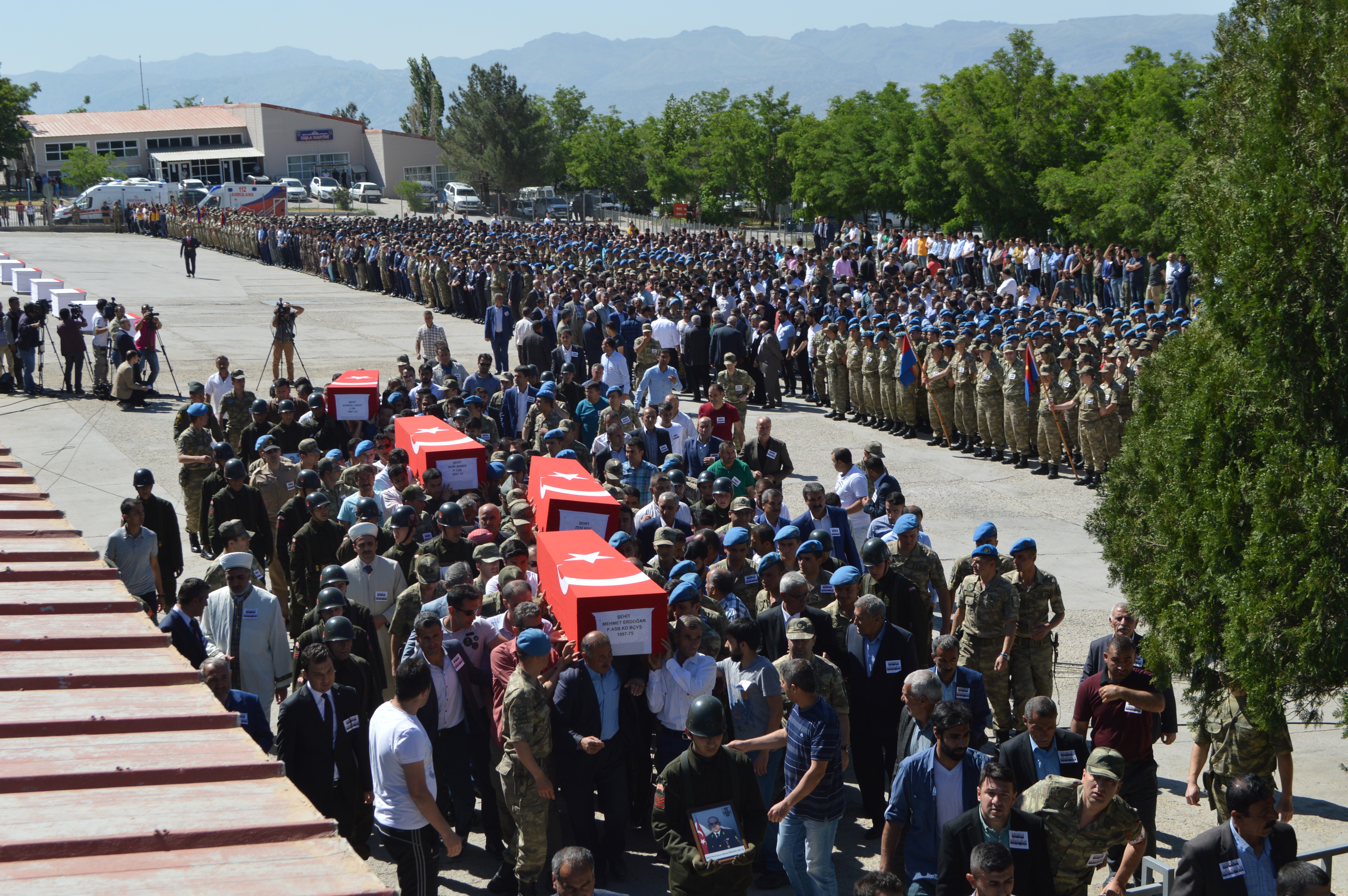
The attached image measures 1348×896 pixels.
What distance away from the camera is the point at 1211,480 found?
16.6 feet

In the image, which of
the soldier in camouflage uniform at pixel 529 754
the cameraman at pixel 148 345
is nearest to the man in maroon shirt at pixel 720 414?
the soldier in camouflage uniform at pixel 529 754

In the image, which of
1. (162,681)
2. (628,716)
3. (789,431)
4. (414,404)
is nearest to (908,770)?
(628,716)

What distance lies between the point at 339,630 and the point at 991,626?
4319 millimetres

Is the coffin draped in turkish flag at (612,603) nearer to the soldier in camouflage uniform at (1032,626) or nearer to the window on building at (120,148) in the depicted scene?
the soldier in camouflage uniform at (1032,626)

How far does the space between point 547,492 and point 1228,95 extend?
20.1 ft

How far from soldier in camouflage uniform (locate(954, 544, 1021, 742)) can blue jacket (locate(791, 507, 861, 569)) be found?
6.18 ft

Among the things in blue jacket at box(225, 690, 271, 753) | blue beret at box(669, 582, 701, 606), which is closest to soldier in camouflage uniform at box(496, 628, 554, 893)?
blue beret at box(669, 582, 701, 606)

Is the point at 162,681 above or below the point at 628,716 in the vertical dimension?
above

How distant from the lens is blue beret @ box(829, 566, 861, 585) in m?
7.98

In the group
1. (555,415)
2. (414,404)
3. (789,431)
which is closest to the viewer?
(555,415)

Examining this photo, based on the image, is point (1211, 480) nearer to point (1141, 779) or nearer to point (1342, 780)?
point (1141, 779)

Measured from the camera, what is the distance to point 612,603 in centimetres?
716

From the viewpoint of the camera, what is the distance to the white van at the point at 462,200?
251 feet

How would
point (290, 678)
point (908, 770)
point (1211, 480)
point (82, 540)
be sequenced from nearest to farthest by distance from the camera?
point (1211, 480), point (908, 770), point (82, 540), point (290, 678)
